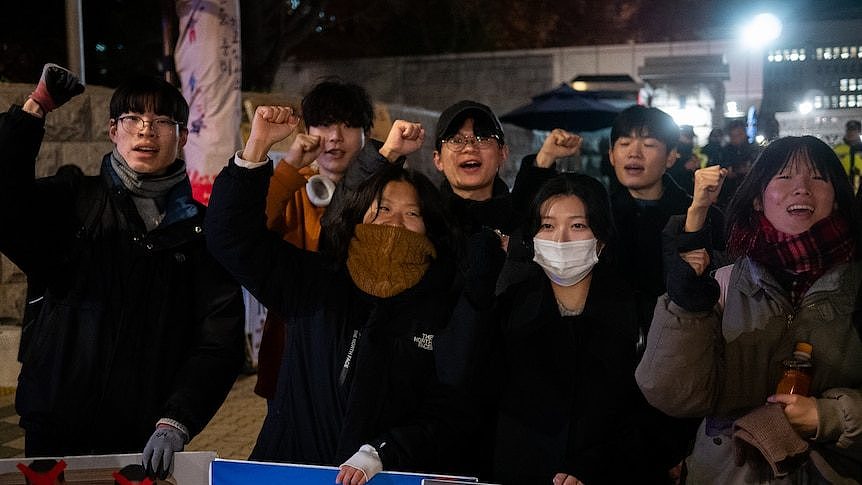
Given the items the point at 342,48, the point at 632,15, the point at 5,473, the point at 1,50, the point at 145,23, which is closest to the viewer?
the point at 5,473

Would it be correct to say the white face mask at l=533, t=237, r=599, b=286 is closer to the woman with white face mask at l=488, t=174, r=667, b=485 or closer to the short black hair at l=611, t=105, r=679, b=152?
the woman with white face mask at l=488, t=174, r=667, b=485

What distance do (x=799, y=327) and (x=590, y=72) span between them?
17983mm

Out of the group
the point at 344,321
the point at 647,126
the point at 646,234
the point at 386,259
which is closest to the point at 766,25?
the point at 647,126

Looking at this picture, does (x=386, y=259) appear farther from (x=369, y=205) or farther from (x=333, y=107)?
(x=333, y=107)

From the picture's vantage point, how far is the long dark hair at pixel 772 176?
8.50ft

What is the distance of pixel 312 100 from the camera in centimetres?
398

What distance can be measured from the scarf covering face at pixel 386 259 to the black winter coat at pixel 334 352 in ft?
0.11

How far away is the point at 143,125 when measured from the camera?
2895 millimetres

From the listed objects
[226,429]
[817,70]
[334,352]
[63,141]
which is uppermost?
[817,70]

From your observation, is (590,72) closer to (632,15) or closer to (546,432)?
(632,15)

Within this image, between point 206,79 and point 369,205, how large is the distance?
4.52 m

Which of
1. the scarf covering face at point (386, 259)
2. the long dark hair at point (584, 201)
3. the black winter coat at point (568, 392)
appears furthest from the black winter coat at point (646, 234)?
the scarf covering face at point (386, 259)

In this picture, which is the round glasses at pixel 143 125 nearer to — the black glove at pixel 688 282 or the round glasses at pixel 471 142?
the round glasses at pixel 471 142

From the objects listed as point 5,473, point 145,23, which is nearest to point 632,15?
point 145,23
